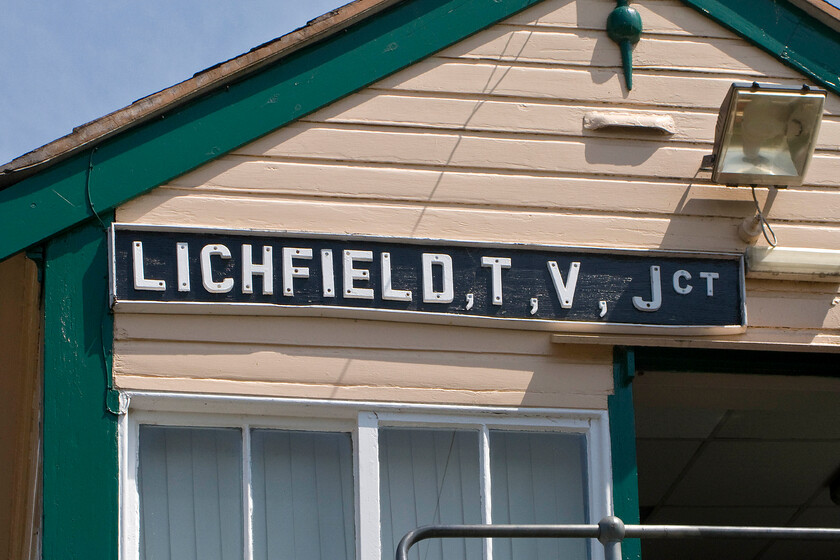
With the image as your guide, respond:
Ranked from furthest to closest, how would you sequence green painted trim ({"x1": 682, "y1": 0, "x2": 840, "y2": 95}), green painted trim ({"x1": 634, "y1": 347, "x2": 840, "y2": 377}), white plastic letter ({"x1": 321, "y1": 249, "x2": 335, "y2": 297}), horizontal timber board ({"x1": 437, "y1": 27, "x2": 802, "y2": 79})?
green painted trim ({"x1": 682, "y1": 0, "x2": 840, "y2": 95}) → horizontal timber board ({"x1": 437, "y1": 27, "x2": 802, "y2": 79}) → green painted trim ({"x1": 634, "y1": 347, "x2": 840, "y2": 377}) → white plastic letter ({"x1": 321, "y1": 249, "x2": 335, "y2": 297})

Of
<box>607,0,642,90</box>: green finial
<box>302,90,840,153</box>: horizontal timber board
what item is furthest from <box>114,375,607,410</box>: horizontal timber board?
<box>607,0,642,90</box>: green finial

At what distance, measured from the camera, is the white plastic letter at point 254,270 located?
656cm

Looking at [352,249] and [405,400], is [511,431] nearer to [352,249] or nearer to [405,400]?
[405,400]

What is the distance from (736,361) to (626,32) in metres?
1.72

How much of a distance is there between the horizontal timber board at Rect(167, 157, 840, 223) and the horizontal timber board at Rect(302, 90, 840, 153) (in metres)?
0.25

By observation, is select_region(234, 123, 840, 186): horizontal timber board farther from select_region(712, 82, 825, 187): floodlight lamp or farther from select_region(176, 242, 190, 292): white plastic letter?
select_region(176, 242, 190, 292): white plastic letter


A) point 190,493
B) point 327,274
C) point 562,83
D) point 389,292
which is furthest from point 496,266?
point 190,493

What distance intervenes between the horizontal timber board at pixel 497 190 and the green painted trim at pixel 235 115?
0.15m

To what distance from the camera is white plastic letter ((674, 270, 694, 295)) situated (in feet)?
22.8

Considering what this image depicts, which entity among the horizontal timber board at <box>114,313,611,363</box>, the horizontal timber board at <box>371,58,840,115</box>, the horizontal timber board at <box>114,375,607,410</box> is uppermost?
the horizontal timber board at <box>371,58,840,115</box>

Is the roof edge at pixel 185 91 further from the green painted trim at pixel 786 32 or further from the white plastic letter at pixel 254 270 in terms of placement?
the green painted trim at pixel 786 32

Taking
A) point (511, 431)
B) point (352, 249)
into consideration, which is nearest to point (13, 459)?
point (352, 249)

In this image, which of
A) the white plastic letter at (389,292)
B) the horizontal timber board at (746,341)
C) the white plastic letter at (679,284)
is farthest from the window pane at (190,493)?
the white plastic letter at (679,284)

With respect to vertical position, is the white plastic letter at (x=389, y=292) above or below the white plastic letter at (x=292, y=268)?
below
